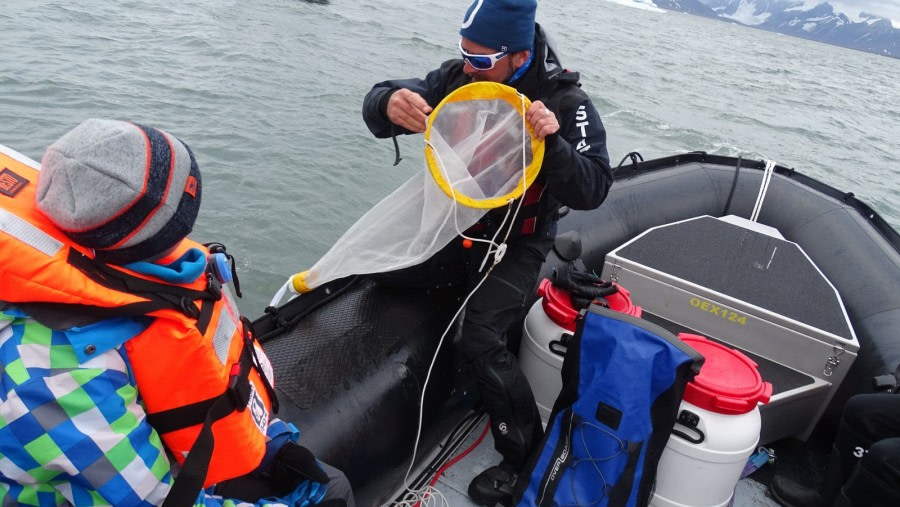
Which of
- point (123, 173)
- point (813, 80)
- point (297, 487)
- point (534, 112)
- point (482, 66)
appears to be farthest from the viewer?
point (813, 80)

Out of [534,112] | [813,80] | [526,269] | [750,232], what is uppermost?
[534,112]

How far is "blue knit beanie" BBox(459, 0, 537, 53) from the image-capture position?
86.8 inches

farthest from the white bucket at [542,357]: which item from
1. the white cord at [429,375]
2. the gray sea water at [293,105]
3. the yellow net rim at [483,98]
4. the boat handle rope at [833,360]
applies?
the gray sea water at [293,105]

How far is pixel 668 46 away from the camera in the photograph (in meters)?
27.8

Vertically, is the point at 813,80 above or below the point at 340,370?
below

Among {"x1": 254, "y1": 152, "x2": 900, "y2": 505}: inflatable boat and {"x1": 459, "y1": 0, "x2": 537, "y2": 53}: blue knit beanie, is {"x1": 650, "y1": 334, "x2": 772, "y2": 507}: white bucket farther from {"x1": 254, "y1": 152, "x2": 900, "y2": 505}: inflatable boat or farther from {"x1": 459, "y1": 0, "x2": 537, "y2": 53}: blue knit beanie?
{"x1": 459, "y1": 0, "x2": 537, "y2": 53}: blue knit beanie

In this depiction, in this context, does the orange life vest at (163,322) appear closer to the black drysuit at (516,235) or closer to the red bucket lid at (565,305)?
the black drysuit at (516,235)

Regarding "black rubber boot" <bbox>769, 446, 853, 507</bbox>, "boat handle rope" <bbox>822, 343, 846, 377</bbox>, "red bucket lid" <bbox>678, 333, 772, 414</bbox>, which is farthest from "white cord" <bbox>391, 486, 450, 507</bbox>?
"boat handle rope" <bbox>822, 343, 846, 377</bbox>

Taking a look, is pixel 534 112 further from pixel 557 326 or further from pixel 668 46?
pixel 668 46

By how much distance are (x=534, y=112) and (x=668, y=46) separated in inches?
1143

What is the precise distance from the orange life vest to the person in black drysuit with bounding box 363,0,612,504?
1115mm

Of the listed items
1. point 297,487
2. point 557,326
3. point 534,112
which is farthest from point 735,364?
point 297,487

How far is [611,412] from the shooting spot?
2297 mm

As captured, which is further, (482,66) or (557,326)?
(557,326)
